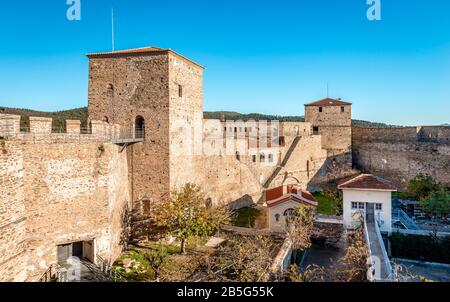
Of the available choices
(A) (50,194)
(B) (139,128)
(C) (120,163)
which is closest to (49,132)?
(A) (50,194)

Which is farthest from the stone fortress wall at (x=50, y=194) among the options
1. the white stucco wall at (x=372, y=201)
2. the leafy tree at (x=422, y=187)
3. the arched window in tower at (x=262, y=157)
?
the leafy tree at (x=422, y=187)

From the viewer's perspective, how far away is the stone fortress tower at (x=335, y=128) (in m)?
30.9

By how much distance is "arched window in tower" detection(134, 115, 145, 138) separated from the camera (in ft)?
52.0

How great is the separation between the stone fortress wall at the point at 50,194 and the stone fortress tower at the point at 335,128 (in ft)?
72.4

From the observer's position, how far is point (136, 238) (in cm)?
1602

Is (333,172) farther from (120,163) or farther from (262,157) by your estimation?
(120,163)

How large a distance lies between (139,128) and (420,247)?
1400 centimetres

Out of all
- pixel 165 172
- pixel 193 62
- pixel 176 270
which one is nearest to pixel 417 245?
pixel 176 270

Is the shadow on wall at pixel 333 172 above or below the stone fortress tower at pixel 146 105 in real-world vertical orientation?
below

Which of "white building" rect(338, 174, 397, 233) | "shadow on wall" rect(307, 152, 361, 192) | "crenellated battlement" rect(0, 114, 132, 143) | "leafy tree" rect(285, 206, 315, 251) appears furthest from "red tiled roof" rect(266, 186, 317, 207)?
"shadow on wall" rect(307, 152, 361, 192)

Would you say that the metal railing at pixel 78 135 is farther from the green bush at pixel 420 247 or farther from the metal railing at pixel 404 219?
the metal railing at pixel 404 219

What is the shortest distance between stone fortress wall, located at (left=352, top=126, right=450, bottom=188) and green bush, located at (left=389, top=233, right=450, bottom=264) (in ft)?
45.1
